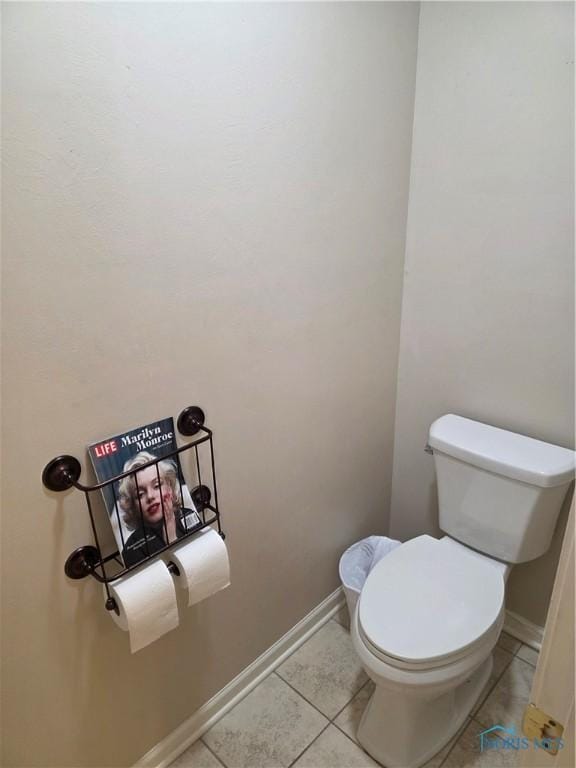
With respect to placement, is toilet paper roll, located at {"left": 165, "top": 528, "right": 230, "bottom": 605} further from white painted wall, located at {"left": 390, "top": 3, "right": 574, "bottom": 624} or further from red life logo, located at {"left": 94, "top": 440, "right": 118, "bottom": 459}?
white painted wall, located at {"left": 390, "top": 3, "right": 574, "bottom": 624}

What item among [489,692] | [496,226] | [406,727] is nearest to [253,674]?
[406,727]

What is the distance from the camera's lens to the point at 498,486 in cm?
145

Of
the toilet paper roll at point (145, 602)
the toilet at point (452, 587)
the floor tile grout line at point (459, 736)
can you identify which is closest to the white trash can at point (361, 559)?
the toilet at point (452, 587)

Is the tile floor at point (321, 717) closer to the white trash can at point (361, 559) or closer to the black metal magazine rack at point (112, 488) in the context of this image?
the white trash can at point (361, 559)

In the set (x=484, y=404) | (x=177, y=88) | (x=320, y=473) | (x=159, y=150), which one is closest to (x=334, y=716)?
(x=320, y=473)

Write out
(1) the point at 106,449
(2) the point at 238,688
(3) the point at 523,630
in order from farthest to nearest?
(3) the point at 523,630 → (2) the point at 238,688 → (1) the point at 106,449

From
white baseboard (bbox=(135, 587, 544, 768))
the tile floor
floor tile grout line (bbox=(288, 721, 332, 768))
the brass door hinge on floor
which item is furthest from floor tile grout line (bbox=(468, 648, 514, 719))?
the brass door hinge on floor

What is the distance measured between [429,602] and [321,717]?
0.56m

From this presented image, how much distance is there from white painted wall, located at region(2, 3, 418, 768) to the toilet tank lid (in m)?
0.31

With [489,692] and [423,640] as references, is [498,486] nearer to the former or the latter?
[423,640]

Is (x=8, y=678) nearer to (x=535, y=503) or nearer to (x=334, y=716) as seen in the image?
(x=334, y=716)

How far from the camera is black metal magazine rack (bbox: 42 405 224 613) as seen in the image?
938 mm

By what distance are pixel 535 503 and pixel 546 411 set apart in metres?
0.28

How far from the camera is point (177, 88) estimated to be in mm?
949
